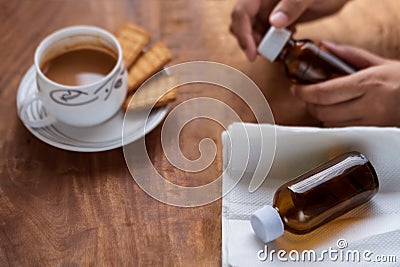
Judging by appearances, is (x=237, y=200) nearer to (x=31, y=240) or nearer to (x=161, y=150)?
(x=161, y=150)

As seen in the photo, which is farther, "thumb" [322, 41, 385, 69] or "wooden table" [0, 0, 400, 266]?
"thumb" [322, 41, 385, 69]

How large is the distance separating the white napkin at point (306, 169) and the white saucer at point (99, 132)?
0.35 feet

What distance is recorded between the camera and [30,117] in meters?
0.80

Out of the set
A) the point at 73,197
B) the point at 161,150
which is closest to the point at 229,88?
the point at 161,150

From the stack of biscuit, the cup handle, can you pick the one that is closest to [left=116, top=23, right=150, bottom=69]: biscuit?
the stack of biscuit

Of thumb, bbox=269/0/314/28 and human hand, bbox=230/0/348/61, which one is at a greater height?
thumb, bbox=269/0/314/28

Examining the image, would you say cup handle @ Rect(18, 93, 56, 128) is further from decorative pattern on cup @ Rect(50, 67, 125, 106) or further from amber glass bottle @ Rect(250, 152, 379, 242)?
amber glass bottle @ Rect(250, 152, 379, 242)

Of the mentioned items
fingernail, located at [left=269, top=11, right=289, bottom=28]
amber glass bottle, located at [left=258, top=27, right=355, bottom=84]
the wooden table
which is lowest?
the wooden table

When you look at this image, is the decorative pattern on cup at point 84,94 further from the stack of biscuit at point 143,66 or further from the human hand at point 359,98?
the human hand at point 359,98

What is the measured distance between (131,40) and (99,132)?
0.15 meters

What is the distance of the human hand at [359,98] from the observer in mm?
792

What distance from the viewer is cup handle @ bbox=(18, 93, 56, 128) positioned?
0.79 m

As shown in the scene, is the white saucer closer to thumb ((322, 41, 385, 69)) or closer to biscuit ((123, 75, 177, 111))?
biscuit ((123, 75, 177, 111))

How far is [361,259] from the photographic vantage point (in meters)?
0.65
